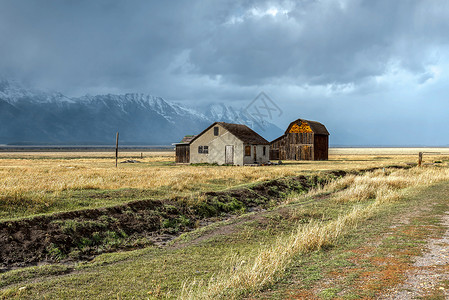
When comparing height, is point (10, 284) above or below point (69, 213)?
below

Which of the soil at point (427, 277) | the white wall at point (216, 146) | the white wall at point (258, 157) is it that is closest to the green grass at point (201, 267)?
the soil at point (427, 277)

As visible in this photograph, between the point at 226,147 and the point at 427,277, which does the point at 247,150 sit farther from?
the point at 427,277

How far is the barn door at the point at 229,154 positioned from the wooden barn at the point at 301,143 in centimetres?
1811

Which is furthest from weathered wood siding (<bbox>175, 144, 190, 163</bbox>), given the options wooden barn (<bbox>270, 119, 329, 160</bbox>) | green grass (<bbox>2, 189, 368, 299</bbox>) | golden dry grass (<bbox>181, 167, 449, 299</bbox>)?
green grass (<bbox>2, 189, 368, 299</bbox>)

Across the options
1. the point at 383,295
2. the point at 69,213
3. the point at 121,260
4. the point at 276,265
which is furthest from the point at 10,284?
the point at 383,295

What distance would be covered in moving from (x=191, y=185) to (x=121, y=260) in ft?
42.1

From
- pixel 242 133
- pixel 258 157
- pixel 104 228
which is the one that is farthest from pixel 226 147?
pixel 104 228

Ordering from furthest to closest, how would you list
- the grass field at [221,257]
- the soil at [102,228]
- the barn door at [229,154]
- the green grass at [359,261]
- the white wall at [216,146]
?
1. the barn door at [229,154]
2. the white wall at [216,146]
3. the soil at [102,228]
4. the grass field at [221,257]
5. the green grass at [359,261]

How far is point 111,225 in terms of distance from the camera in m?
14.3

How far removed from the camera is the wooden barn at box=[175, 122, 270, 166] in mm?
47156

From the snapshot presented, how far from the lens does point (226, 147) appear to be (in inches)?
1893

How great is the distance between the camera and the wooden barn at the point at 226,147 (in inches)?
1857

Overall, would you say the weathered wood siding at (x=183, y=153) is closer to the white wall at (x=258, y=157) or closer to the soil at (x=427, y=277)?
the white wall at (x=258, y=157)

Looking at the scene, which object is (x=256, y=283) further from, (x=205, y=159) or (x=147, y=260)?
(x=205, y=159)
